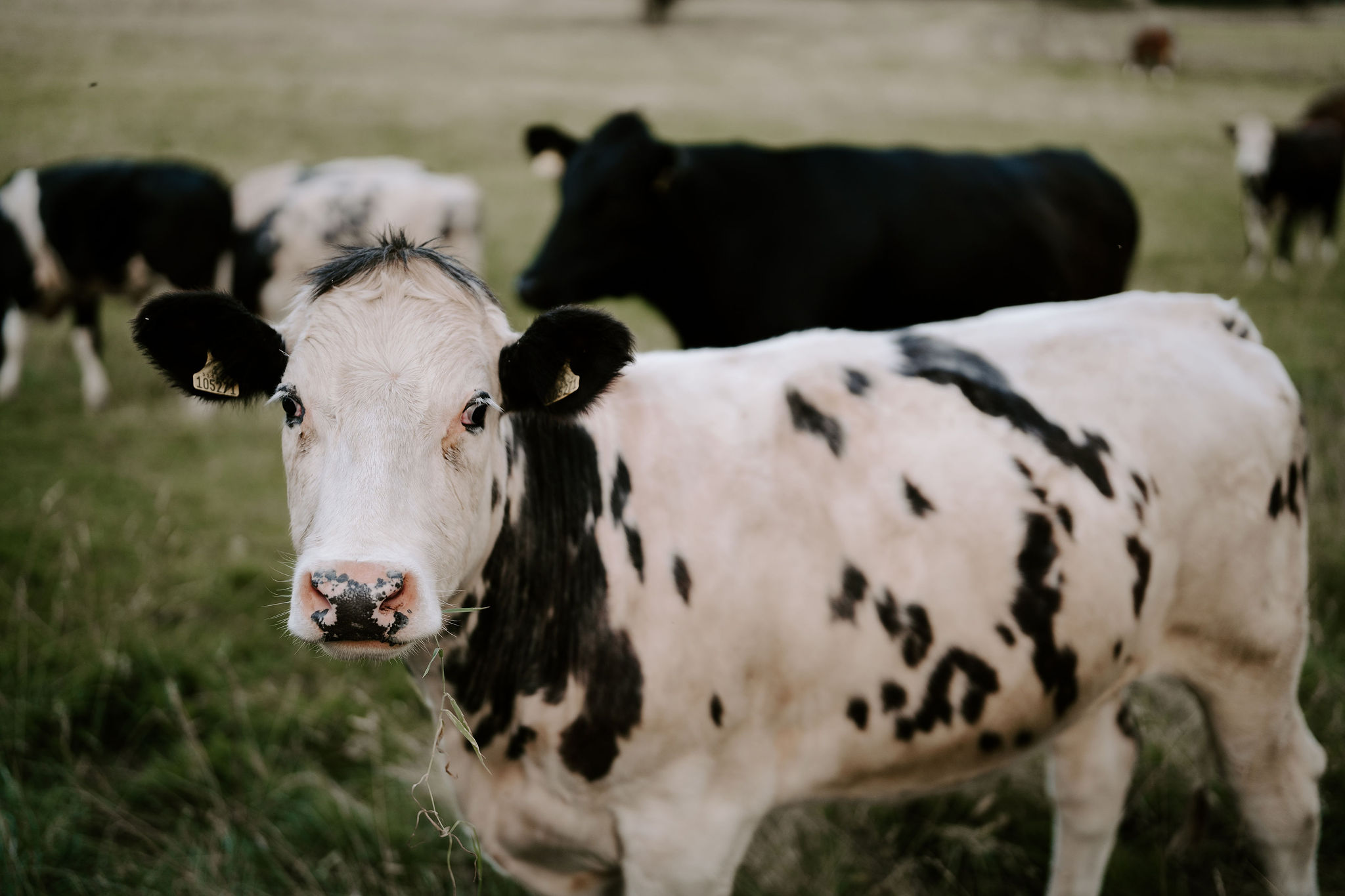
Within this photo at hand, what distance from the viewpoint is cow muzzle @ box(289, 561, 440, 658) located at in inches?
69.1

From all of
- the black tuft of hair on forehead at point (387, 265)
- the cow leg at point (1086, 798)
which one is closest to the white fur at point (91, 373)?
the black tuft of hair on forehead at point (387, 265)

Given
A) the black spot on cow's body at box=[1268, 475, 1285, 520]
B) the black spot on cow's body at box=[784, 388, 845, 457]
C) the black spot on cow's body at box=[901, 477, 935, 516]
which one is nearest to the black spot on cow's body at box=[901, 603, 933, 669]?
the black spot on cow's body at box=[901, 477, 935, 516]

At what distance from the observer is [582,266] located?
5.55 m

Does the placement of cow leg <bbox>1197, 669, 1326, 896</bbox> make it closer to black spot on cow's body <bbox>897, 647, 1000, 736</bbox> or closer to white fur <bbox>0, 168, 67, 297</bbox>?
black spot on cow's body <bbox>897, 647, 1000, 736</bbox>

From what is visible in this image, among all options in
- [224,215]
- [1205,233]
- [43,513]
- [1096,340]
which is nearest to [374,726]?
[1096,340]

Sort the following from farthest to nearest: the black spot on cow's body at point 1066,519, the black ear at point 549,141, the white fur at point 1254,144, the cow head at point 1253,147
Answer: the white fur at point 1254,144 < the cow head at point 1253,147 < the black ear at point 549,141 < the black spot on cow's body at point 1066,519

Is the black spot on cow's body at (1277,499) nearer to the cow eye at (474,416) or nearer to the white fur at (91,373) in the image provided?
the cow eye at (474,416)

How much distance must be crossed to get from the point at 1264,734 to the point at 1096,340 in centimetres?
118

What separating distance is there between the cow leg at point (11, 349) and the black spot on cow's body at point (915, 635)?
25.7ft

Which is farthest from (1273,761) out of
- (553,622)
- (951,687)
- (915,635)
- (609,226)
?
(609,226)

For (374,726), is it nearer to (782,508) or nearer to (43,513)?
(782,508)

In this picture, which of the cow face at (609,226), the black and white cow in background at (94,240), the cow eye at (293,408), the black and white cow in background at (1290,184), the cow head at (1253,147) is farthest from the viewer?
the cow head at (1253,147)

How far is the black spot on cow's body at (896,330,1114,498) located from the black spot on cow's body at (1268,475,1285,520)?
53 centimetres

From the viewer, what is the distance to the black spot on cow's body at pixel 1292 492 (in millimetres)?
2783
